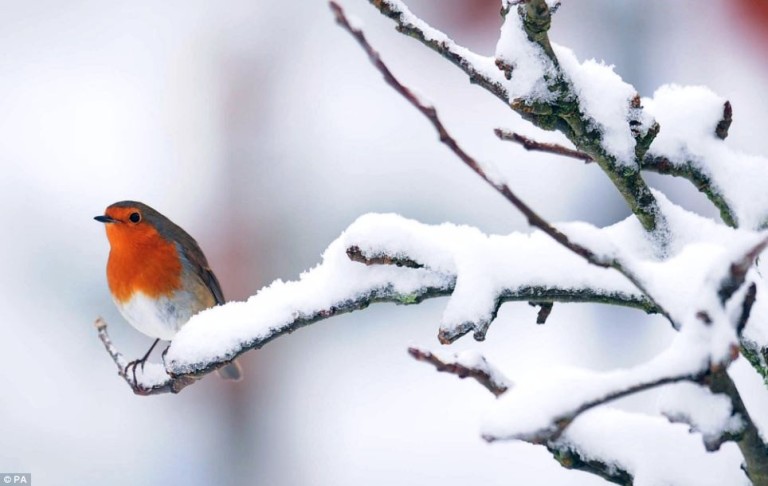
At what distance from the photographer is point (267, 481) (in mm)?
4438

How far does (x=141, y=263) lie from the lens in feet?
7.29

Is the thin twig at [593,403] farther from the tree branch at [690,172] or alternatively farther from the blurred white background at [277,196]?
the blurred white background at [277,196]

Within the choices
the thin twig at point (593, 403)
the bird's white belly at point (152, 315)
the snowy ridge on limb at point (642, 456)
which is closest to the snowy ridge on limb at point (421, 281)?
the snowy ridge on limb at point (642, 456)

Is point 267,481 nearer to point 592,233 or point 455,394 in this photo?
point 455,394

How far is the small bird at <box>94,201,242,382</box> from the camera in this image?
7.13 feet

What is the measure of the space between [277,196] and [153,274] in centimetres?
272

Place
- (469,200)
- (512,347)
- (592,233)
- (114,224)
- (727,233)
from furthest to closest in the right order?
(469,200) < (512,347) < (114,224) < (727,233) < (592,233)

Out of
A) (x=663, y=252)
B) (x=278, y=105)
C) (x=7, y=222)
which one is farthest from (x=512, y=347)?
(x=663, y=252)

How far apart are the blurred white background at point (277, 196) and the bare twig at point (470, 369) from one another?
325 cm

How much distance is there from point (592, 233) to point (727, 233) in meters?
0.27

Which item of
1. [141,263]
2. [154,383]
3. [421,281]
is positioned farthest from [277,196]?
[421,281]

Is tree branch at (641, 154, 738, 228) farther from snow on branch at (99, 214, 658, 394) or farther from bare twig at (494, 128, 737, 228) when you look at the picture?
snow on branch at (99, 214, 658, 394)

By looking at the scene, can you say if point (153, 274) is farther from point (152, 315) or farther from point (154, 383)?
point (154, 383)

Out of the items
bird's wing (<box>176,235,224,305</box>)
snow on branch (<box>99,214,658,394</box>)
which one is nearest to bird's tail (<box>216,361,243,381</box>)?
bird's wing (<box>176,235,224,305</box>)
